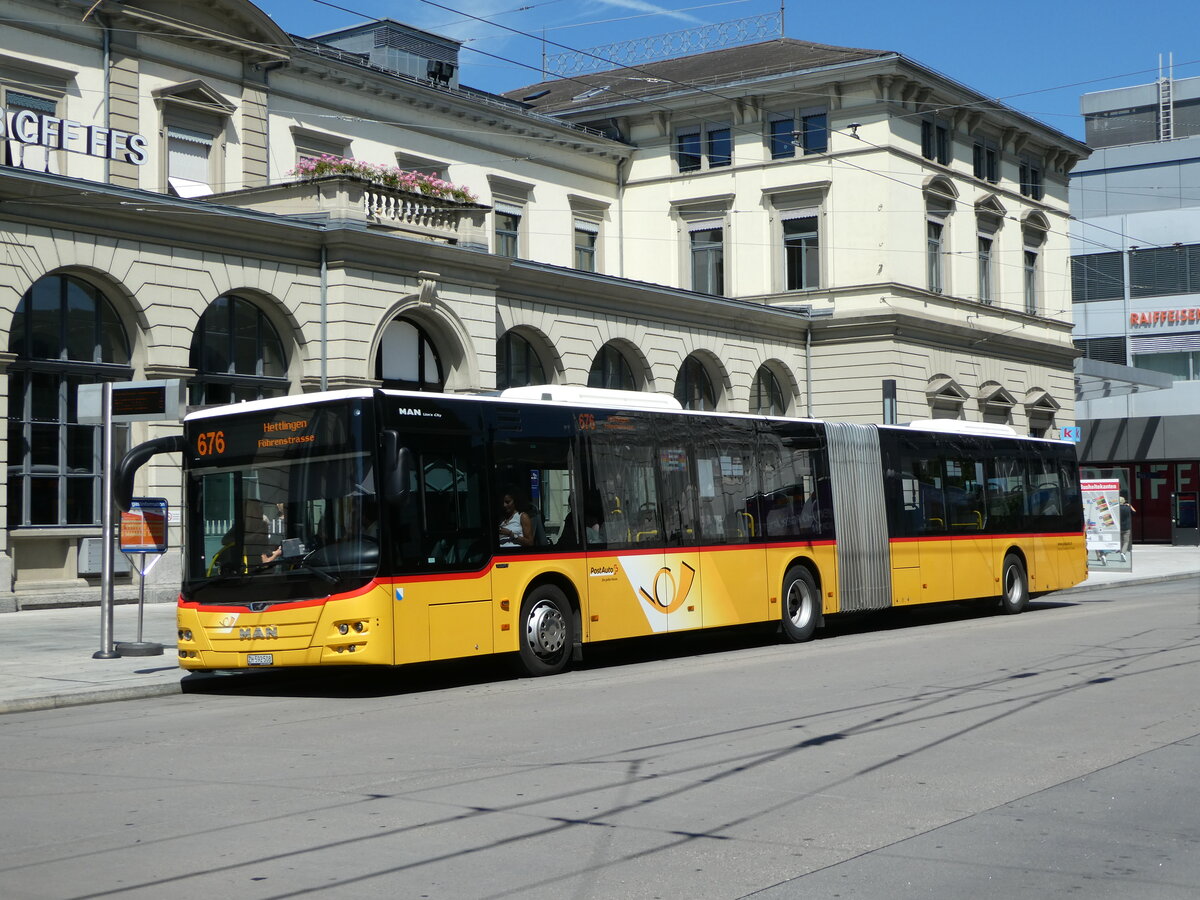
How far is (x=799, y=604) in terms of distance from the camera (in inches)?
782

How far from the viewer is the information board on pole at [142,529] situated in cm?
1652

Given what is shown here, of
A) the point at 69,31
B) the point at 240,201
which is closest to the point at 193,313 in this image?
Result: the point at 240,201

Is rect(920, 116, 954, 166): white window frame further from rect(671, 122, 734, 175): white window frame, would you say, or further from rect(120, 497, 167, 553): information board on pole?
rect(120, 497, 167, 553): information board on pole

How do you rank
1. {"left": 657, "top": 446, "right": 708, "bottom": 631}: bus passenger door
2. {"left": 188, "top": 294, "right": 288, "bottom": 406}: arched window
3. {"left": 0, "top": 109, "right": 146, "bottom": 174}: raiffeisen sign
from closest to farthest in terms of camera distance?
{"left": 657, "top": 446, "right": 708, "bottom": 631}: bus passenger door < {"left": 0, "top": 109, "right": 146, "bottom": 174}: raiffeisen sign < {"left": 188, "top": 294, "right": 288, "bottom": 406}: arched window

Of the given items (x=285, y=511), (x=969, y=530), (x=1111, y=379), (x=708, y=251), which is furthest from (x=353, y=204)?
(x=1111, y=379)

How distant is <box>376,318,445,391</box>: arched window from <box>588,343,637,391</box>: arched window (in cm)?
610

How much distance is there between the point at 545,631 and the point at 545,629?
0.02 meters

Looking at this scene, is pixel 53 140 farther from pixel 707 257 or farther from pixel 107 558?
pixel 707 257

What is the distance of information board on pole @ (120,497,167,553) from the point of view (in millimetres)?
16516

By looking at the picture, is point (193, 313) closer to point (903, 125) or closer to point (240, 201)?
point (240, 201)

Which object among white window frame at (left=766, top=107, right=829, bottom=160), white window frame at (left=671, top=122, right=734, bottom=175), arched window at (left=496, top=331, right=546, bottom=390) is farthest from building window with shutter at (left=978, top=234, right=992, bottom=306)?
arched window at (left=496, top=331, right=546, bottom=390)

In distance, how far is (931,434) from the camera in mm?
23016

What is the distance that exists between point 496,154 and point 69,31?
44.4 feet

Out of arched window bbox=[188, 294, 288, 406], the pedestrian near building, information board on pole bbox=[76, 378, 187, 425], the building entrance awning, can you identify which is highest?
the building entrance awning
